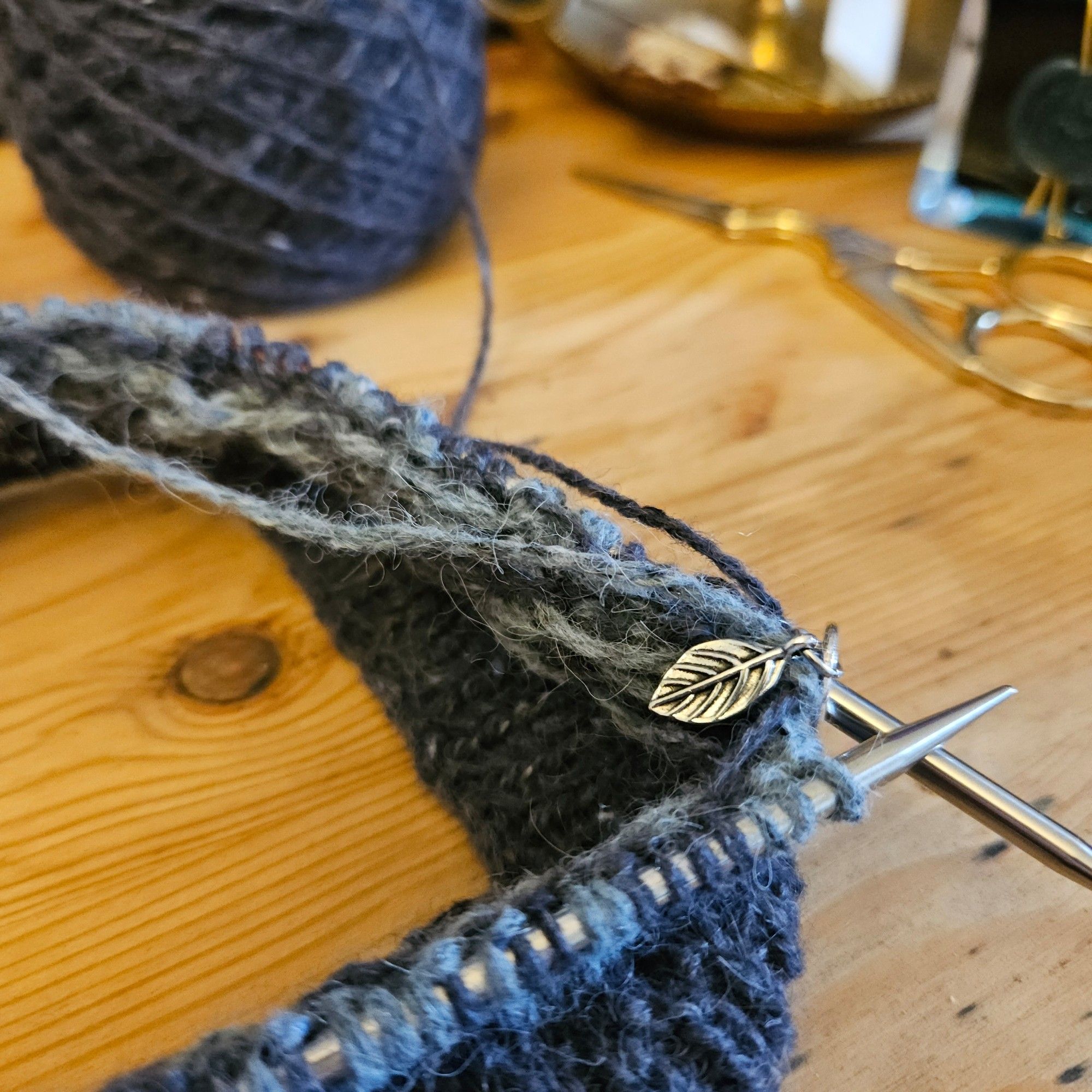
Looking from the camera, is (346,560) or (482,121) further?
(482,121)

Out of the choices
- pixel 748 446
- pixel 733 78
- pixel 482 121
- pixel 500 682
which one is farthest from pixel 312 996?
pixel 733 78

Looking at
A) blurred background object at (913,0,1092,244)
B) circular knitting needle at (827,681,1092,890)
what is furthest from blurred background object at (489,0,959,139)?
circular knitting needle at (827,681,1092,890)

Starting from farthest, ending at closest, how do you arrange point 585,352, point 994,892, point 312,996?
point 585,352, point 994,892, point 312,996

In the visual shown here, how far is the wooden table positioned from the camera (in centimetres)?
34

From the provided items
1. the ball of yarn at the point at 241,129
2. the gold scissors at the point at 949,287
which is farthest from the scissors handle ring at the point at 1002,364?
the ball of yarn at the point at 241,129

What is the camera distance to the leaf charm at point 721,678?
1.03 ft

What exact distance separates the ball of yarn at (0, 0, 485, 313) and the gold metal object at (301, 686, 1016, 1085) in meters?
0.46

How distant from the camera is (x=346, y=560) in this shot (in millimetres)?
453

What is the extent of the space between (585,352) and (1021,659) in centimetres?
32

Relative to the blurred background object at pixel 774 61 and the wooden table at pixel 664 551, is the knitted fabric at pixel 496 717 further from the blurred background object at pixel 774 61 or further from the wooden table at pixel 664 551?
the blurred background object at pixel 774 61

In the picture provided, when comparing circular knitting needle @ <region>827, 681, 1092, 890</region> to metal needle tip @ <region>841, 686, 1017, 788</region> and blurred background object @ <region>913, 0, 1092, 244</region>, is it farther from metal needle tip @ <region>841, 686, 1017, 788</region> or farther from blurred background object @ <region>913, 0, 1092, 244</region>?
blurred background object @ <region>913, 0, 1092, 244</region>

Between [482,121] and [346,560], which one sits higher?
[482,121]

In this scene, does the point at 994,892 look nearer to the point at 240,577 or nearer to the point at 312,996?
the point at 312,996

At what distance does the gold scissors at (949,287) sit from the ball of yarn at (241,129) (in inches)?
9.9
